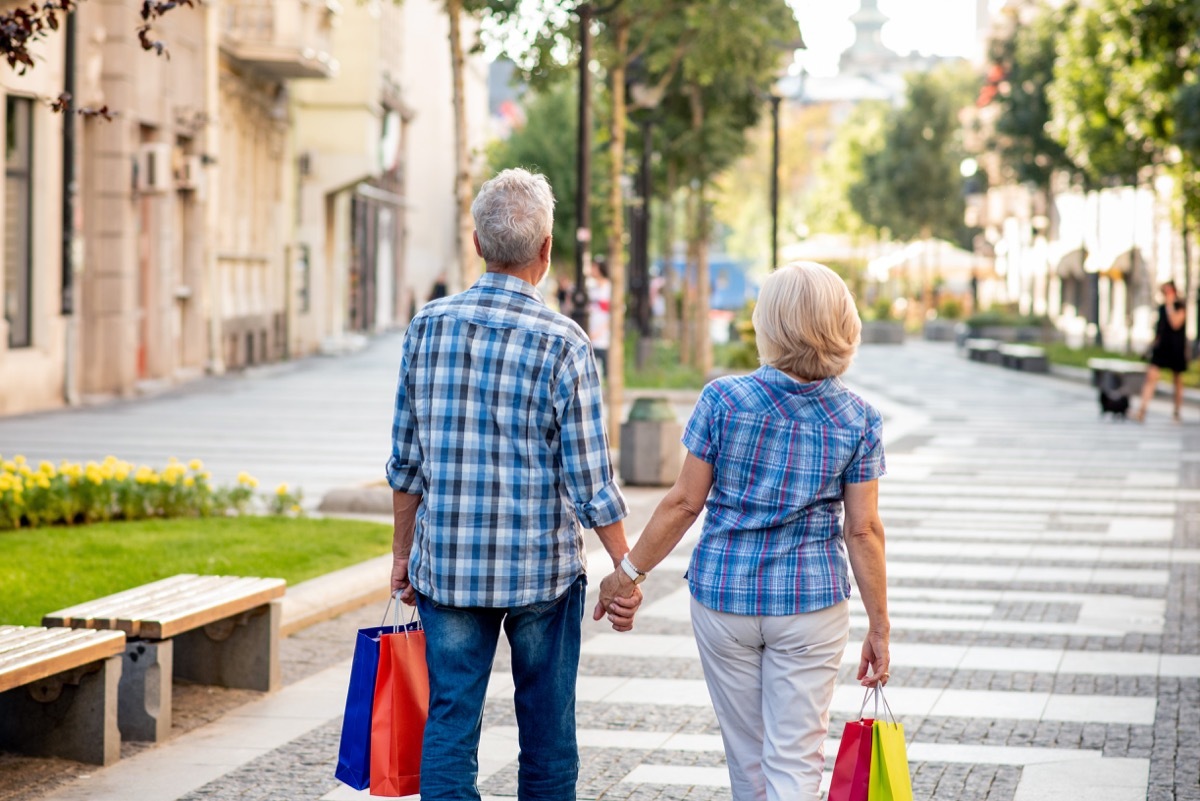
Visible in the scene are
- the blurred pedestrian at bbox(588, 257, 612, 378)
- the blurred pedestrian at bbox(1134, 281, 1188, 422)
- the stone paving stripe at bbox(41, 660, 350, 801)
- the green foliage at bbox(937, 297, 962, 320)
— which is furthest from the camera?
the green foliage at bbox(937, 297, 962, 320)

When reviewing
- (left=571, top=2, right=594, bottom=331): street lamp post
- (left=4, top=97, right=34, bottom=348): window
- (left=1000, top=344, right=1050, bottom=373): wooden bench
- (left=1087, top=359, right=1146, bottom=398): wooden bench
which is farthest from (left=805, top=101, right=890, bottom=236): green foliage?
(left=571, top=2, right=594, bottom=331): street lamp post

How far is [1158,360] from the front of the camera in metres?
25.2

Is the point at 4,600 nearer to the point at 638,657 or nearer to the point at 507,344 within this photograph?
the point at 638,657

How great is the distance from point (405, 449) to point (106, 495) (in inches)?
298

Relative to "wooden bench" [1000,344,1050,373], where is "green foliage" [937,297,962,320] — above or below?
above

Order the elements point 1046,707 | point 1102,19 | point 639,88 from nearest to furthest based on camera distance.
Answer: point 1046,707, point 639,88, point 1102,19

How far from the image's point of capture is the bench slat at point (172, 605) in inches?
261

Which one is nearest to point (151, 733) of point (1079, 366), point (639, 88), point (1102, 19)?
point (639, 88)

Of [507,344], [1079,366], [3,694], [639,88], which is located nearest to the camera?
[507,344]

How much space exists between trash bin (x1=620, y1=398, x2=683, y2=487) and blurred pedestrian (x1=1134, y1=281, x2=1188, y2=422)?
11307 millimetres

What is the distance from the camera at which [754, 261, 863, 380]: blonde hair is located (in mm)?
4309

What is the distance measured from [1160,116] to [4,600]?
2595cm

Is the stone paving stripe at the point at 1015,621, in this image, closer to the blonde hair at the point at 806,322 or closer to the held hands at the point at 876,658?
the held hands at the point at 876,658

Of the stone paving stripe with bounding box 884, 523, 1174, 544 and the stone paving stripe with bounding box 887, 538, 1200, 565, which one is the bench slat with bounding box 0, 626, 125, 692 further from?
the stone paving stripe with bounding box 884, 523, 1174, 544
